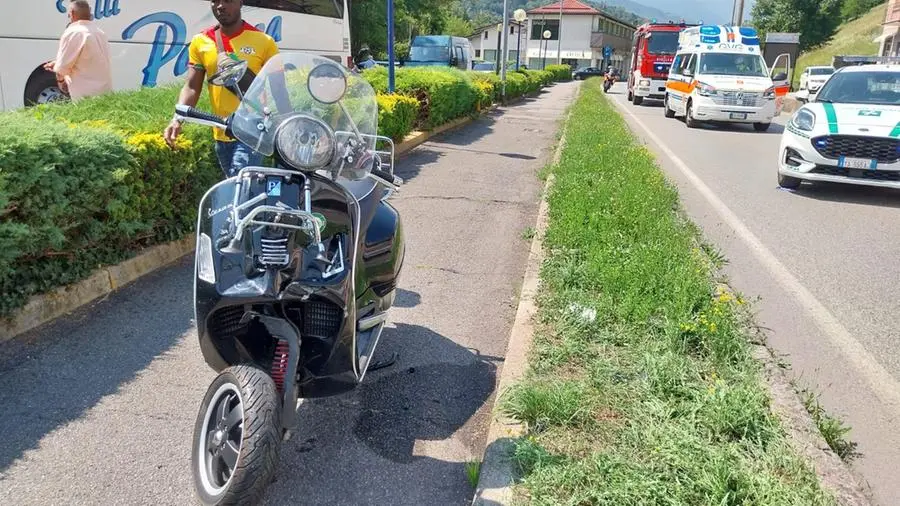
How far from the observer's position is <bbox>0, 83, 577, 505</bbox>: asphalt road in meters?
2.80

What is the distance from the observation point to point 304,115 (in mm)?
2551

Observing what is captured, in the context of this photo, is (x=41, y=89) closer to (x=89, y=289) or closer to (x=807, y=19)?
(x=89, y=289)

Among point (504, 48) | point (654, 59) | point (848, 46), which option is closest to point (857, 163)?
point (504, 48)

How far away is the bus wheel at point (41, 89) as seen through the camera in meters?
8.70

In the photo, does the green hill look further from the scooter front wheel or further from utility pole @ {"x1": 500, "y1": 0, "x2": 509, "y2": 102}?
the scooter front wheel

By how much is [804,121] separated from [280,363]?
28.3 feet

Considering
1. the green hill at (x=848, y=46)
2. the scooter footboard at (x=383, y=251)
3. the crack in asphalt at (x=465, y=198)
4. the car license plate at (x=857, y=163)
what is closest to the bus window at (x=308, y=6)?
the crack in asphalt at (x=465, y=198)

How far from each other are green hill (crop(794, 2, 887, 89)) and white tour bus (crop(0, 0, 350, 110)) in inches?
1607

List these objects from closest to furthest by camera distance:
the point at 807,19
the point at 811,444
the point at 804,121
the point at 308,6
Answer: the point at 811,444 → the point at 804,121 → the point at 308,6 → the point at 807,19

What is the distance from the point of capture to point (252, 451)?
230 centimetres

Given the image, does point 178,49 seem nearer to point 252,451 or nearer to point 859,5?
point 252,451

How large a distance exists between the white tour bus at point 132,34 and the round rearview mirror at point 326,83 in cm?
715

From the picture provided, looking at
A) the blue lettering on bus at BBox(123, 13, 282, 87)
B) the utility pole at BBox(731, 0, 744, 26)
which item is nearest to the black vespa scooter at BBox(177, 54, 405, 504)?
the blue lettering on bus at BBox(123, 13, 282, 87)

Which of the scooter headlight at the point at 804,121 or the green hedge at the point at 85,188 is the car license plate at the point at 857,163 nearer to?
the scooter headlight at the point at 804,121
